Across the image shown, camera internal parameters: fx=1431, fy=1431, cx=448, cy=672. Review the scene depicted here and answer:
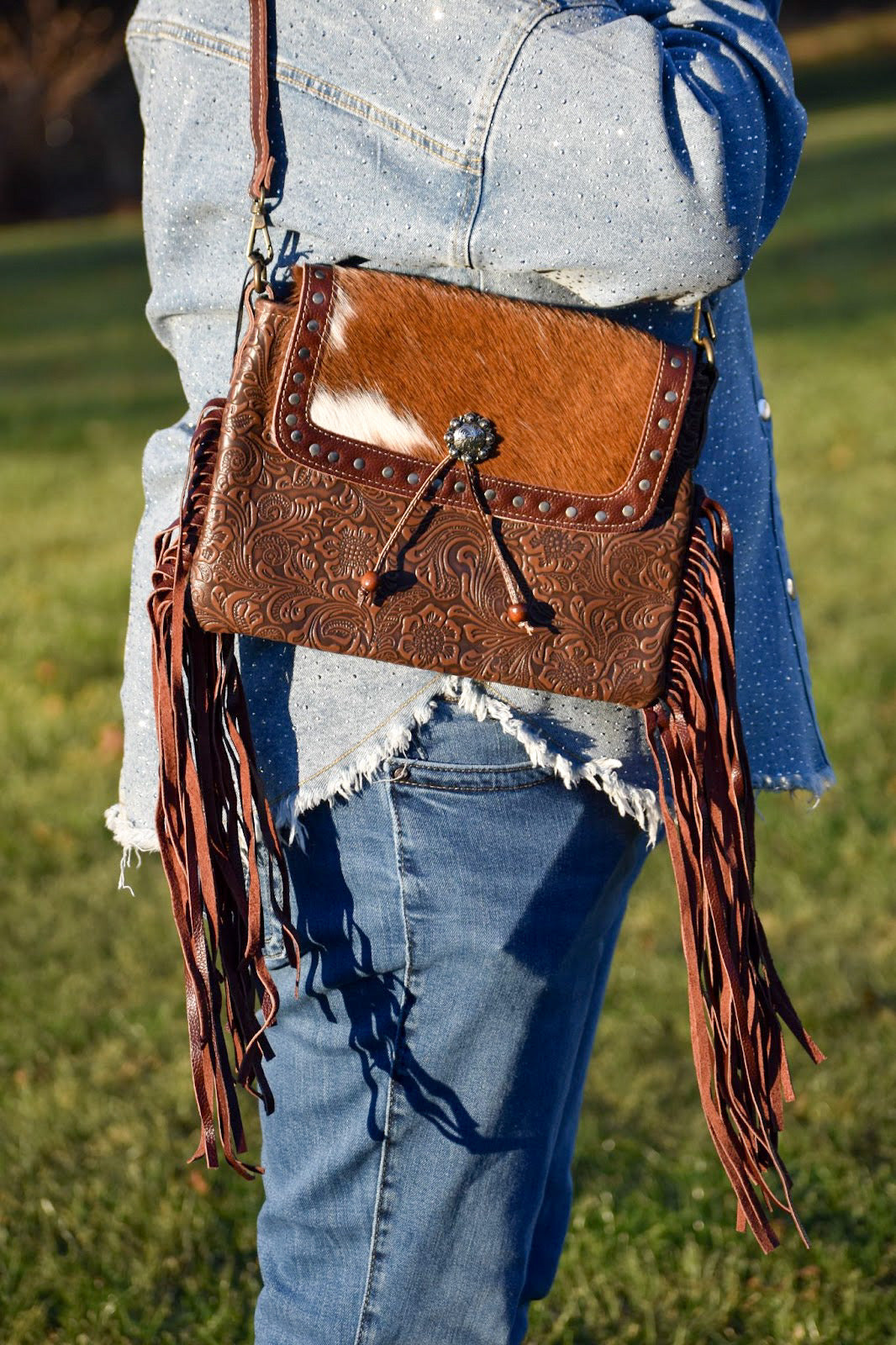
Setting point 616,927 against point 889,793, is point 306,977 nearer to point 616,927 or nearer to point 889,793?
point 616,927

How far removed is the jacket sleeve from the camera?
3.92ft

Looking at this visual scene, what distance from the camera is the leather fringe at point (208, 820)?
132cm

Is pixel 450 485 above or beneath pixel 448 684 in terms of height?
above

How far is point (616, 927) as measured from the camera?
1759mm

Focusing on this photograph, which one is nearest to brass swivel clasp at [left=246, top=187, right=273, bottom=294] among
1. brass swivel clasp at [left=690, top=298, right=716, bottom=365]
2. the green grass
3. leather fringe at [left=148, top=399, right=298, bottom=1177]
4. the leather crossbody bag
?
the leather crossbody bag

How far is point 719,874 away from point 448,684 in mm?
320

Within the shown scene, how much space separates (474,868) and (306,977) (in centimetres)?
22

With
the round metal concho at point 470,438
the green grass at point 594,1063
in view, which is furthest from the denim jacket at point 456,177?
the green grass at point 594,1063

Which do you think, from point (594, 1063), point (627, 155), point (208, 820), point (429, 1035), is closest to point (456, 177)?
point (627, 155)

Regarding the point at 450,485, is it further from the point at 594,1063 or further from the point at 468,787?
the point at 594,1063

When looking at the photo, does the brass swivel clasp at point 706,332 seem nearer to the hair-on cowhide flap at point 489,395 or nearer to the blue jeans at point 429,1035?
the hair-on cowhide flap at point 489,395

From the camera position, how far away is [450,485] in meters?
1.29

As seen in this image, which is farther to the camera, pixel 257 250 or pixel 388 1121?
pixel 388 1121

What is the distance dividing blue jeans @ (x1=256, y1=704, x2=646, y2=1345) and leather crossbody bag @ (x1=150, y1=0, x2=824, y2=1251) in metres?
0.11
